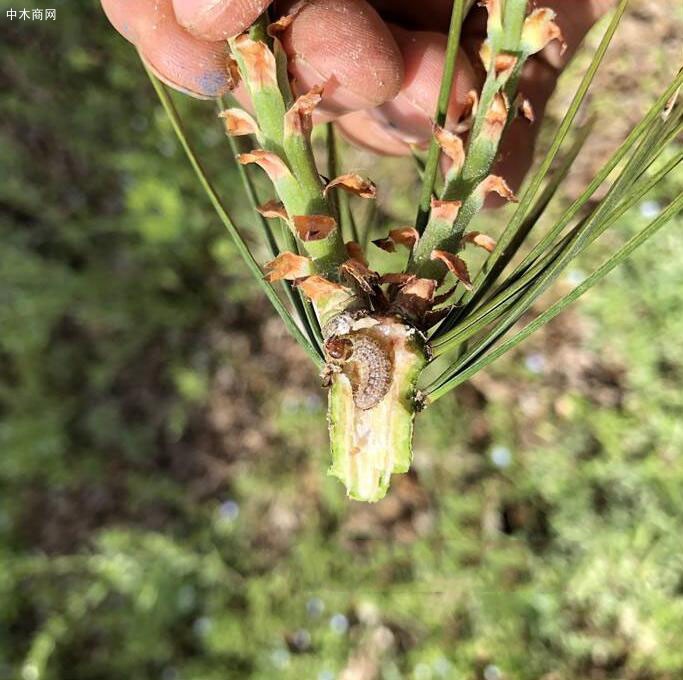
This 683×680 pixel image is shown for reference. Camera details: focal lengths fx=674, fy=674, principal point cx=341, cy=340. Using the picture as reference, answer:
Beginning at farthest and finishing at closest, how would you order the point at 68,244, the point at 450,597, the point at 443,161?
the point at 68,244, the point at 450,597, the point at 443,161

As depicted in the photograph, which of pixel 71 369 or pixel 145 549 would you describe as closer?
pixel 145 549

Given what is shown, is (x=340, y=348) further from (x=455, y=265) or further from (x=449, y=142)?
(x=449, y=142)

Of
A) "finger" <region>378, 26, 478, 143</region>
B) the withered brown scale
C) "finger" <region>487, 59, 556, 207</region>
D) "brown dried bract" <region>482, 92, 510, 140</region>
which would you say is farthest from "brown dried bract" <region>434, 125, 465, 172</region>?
"finger" <region>487, 59, 556, 207</region>

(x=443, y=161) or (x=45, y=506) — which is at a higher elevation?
(x=443, y=161)

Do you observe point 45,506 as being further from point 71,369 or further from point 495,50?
point 495,50

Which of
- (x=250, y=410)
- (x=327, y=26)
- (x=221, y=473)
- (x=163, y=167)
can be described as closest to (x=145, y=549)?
(x=221, y=473)

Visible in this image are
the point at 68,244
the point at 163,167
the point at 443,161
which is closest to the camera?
the point at 443,161

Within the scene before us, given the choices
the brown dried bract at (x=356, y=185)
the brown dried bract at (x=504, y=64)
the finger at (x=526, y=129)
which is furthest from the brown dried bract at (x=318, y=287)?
the finger at (x=526, y=129)

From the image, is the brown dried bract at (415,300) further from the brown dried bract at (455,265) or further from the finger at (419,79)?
the finger at (419,79)
